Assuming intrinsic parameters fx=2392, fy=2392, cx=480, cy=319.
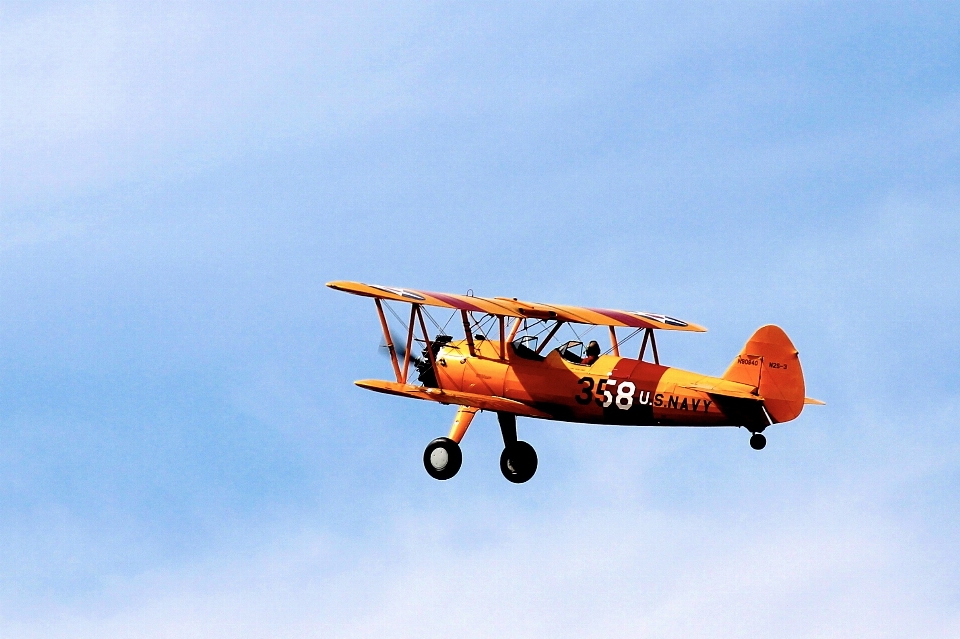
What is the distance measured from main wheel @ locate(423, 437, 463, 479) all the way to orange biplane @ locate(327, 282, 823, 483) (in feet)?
0.05

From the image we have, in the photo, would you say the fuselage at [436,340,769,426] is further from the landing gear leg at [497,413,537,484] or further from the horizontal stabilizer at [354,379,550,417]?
the landing gear leg at [497,413,537,484]

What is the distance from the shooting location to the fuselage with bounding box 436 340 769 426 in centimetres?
3512

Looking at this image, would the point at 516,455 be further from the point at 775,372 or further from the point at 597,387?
the point at 775,372

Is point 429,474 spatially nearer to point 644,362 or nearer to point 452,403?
point 452,403

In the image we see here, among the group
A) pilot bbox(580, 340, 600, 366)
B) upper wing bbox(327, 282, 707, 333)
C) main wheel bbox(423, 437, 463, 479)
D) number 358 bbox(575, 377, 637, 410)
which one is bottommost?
main wheel bbox(423, 437, 463, 479)

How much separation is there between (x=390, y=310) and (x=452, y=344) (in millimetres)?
1109

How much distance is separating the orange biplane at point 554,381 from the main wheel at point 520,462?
0.02 metres

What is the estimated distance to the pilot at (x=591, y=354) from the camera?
36094mm

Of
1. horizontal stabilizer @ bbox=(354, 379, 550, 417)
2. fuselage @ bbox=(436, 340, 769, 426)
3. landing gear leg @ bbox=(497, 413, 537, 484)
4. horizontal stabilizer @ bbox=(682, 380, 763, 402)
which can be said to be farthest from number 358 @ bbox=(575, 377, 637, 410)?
landing gear leg @ bbox=(497, 413, 537, 484)

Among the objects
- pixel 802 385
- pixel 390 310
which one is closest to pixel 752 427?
pixel 802 385

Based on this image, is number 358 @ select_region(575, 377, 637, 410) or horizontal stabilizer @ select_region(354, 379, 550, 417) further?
horizontal stabilizer @ select_region(354, 379, 550, 417)

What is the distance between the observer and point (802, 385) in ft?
115

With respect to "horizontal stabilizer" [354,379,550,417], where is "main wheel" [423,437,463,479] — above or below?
below

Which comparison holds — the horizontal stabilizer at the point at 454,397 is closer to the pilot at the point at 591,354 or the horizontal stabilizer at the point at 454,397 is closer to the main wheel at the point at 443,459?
the main wheel at the point at 443,459
